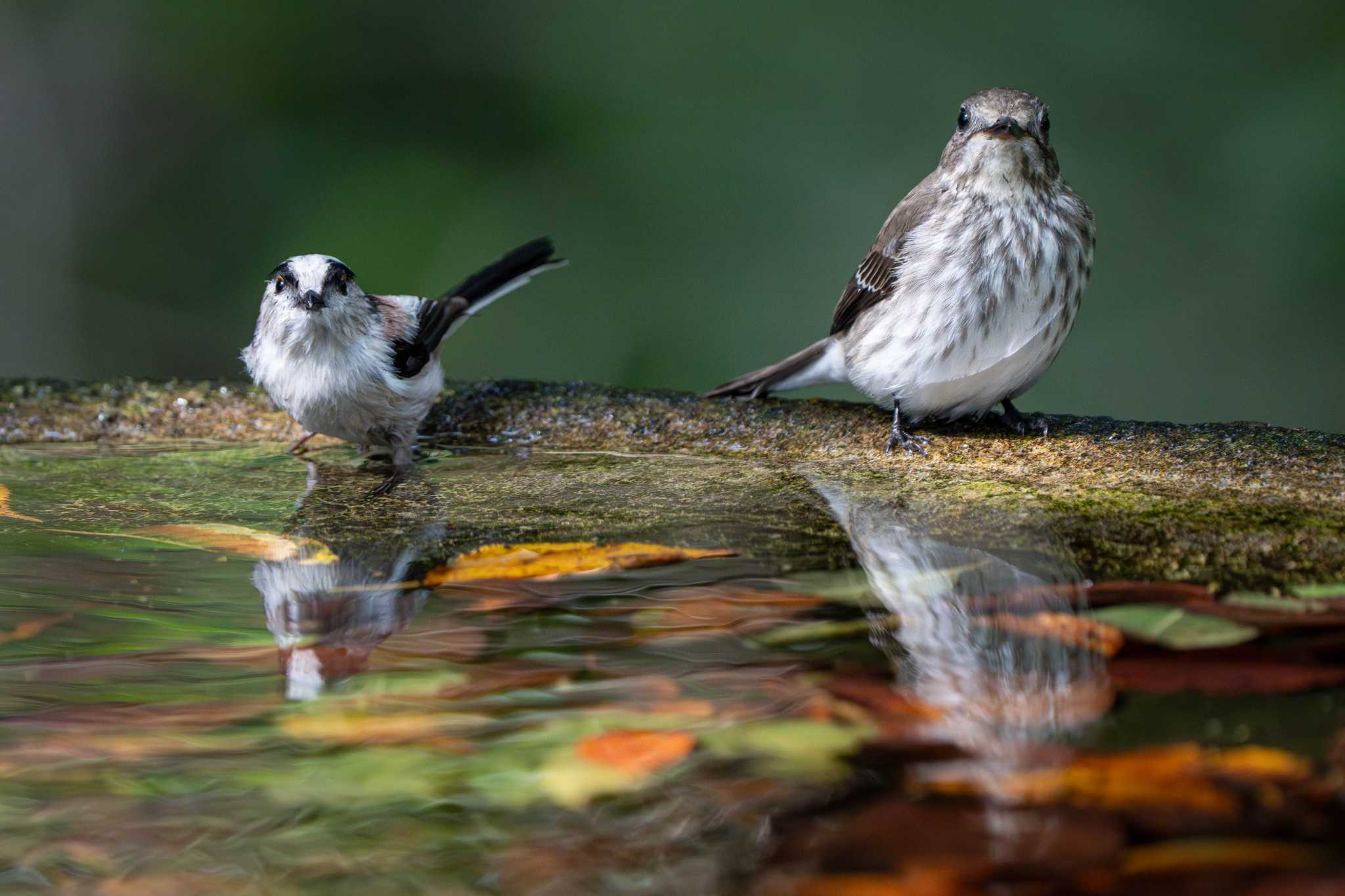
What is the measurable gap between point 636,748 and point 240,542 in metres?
1.31

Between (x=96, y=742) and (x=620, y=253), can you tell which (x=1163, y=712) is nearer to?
(x=96, y=742)

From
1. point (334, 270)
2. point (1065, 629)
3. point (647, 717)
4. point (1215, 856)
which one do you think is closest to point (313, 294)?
point (334, 270)

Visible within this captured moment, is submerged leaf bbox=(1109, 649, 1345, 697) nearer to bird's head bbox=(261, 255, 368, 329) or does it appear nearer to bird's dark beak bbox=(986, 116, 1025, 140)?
bird's dark beak bbox=(986, 116, 1025, 140)

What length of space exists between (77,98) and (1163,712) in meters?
6.76

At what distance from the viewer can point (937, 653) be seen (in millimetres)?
1535

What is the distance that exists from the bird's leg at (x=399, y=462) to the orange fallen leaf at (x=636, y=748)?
156cm

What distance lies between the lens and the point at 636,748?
4.35 feet

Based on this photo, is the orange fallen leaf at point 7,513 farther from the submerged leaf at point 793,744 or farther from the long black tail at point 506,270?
the submerged leaf at point 793,744

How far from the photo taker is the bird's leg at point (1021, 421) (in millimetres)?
3143

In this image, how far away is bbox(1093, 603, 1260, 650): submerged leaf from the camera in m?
1.51

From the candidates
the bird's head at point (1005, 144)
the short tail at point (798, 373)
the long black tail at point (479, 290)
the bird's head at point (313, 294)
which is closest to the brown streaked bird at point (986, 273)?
the bird's head at point (1005, 144)

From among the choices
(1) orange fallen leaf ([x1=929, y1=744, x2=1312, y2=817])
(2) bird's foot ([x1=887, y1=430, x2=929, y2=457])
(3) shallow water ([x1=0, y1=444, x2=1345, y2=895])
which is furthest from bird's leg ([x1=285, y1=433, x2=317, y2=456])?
(1) orange fallen leaf ([x1=929, y1=744, x2=1312, y2=817])

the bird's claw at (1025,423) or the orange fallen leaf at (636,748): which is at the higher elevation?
the bird's claw at (1025,423)

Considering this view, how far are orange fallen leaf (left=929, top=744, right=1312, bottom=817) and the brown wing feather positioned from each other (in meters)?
2.32
